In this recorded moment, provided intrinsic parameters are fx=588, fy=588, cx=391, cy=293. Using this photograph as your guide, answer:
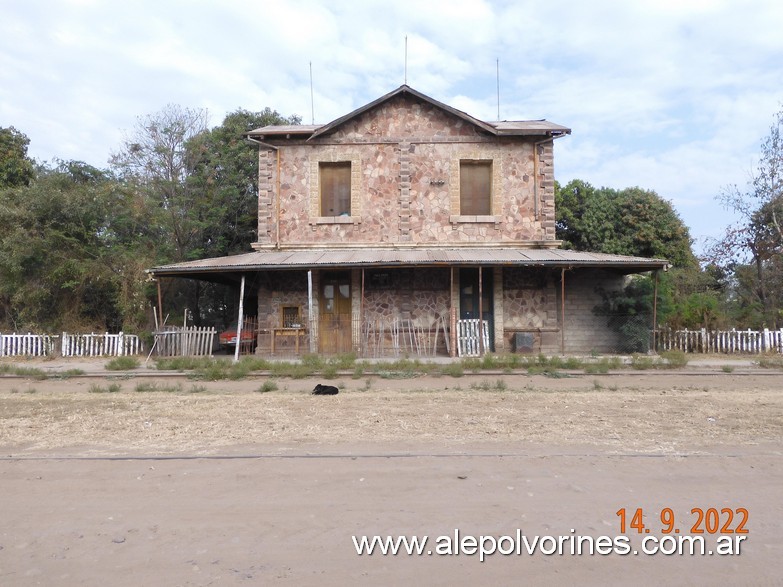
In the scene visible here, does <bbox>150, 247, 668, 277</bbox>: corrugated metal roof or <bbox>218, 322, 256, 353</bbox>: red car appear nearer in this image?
<bbox>150, 247, 668, 277</bbox>: corrugated metal roof

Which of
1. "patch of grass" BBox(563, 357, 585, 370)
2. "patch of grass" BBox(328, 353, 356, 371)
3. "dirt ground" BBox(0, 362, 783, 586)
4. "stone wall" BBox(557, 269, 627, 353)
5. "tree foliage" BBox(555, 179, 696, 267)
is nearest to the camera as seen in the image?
"dirt ground" BBox(0, 362, 783, 586)

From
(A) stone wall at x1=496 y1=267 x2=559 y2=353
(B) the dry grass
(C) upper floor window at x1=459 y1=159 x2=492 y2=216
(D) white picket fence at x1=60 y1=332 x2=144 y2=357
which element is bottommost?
(B) the dry grass

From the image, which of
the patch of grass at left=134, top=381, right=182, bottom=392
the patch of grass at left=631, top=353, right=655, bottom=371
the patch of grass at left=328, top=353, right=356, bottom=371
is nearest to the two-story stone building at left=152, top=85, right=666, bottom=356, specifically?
the patch of grass at left=328, top=353, right=356, bottom=371

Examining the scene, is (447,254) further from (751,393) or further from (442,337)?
(751,393)

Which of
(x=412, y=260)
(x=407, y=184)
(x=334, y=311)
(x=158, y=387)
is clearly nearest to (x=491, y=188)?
(x=407, y=184)

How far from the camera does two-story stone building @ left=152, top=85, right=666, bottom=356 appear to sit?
18.3m

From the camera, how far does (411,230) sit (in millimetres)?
18812

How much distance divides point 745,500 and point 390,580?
299 centimetres

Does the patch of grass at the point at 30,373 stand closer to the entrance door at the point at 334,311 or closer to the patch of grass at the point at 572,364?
the entrance door at the point at 334,311

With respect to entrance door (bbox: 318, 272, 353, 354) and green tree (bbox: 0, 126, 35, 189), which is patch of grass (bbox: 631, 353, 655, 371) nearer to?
entrance door (bbox: 318, 272, 353, 354)

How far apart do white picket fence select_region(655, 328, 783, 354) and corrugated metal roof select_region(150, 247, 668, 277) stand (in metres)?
3.20

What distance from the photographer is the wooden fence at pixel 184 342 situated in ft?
56.6

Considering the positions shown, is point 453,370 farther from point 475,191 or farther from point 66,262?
point 66,262

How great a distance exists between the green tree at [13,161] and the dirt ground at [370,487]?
21.6m
